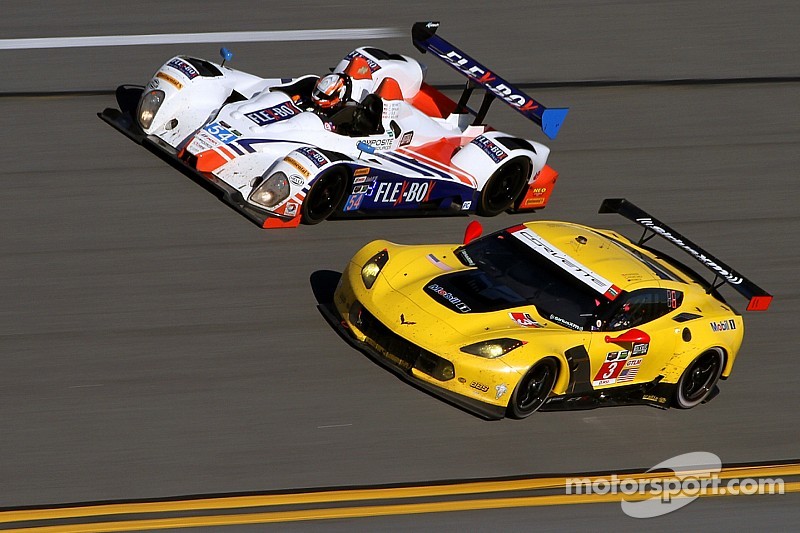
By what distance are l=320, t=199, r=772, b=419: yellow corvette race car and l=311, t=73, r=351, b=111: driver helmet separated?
10.4 ft

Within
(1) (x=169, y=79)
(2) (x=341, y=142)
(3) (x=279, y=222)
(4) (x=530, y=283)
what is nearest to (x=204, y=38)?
(1) (x=169, y=79)

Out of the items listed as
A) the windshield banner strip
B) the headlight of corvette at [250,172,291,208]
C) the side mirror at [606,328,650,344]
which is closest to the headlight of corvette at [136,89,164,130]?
the headlight of corvette at [250,172,291,208]

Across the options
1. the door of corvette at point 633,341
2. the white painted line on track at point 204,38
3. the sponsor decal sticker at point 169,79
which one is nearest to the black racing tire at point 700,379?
the door of corvette at point 633,341

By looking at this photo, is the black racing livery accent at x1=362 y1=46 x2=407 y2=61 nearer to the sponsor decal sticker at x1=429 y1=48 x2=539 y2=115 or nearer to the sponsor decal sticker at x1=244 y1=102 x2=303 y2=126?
the sponsor decal sticker at x1=429 y1=48 x2=539 y2=115

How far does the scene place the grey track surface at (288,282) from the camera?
8812mm

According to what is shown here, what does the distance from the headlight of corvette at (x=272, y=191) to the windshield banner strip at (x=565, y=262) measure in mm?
2564

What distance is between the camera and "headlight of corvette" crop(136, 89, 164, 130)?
13.2 meters

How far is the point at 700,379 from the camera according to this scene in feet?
33.4

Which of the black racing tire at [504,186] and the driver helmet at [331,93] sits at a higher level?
the driver helmet at [331,93]

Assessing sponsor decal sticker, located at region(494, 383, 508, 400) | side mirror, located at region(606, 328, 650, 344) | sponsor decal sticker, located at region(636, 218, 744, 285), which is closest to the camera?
sponsor decal sticker, located at region(494, 383, 508, 400)

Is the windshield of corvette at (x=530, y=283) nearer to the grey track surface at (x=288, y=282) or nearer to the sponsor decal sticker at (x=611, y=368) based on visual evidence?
the sponsor decal sticker at (x=611, y=368)

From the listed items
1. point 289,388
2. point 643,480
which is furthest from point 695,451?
point 289,388

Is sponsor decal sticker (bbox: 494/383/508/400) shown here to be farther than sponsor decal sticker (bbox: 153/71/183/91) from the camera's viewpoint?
No

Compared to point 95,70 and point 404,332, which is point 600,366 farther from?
point 95,70
